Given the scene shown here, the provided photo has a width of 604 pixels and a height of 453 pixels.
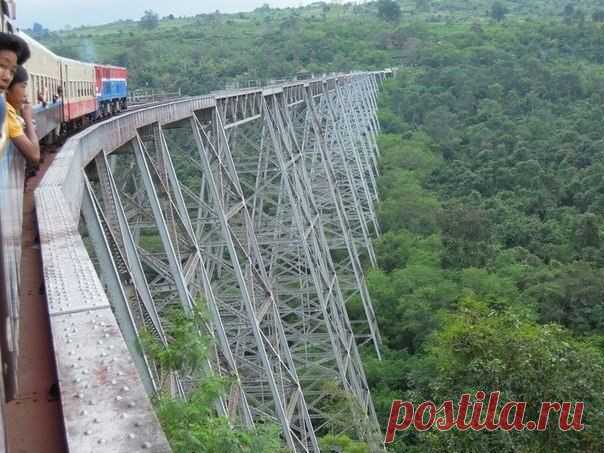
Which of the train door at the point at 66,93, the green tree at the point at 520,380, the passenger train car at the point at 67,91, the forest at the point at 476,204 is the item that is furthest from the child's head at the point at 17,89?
the train door at the point at 66,93

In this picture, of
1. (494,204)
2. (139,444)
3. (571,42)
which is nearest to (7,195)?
(139,444)

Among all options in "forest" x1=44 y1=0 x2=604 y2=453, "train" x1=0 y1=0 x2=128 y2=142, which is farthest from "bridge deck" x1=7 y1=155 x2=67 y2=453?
"train" x1=0 y1=0 x2=128 y2=142

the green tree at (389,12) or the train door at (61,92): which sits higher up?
the green tree at (389,12)

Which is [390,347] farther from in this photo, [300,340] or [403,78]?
[403,78]

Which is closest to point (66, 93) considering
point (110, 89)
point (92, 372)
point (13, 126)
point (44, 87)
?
point (44, 87)

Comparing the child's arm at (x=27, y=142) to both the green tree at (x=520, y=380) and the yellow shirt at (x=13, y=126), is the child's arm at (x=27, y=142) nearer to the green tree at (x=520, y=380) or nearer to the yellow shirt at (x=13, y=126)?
the yellow shirt at (x=13, y=126)

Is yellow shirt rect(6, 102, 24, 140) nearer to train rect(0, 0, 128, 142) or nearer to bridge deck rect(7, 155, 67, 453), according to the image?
bridge deck rect(7, 155, 67, 453)
